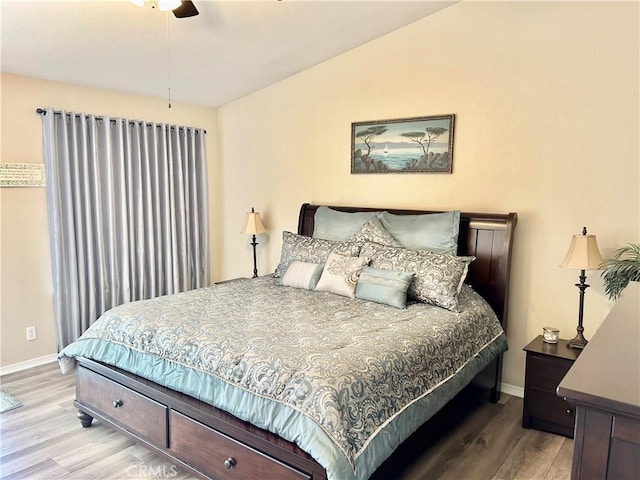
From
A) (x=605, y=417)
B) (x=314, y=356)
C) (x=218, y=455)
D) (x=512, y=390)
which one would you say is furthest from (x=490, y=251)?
(x=605, y=417)

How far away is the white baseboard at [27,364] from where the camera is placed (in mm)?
3679

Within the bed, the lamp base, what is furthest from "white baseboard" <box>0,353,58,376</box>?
the lamp base

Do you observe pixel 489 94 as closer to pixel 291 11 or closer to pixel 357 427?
pixel 291 11

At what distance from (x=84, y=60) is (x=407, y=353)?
3171 millimetres

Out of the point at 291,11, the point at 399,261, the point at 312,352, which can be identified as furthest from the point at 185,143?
the point at 312,352

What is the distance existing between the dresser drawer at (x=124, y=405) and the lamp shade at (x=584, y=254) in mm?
2487

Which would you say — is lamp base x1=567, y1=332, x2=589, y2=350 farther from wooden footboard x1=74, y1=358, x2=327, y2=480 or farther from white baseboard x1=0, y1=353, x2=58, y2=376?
white baseboard x1=0, y1=353, x2=58, y2=376

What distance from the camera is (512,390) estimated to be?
340cm

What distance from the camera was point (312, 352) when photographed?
207 centimetres

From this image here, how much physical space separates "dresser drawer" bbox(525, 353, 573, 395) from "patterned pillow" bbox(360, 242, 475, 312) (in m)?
0.59

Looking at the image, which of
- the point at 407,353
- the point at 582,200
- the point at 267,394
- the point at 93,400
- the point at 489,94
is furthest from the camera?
the point at 489,94

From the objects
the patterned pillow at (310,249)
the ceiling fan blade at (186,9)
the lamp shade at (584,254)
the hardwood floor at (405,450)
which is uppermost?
the ceiling fan blade at (186,9)

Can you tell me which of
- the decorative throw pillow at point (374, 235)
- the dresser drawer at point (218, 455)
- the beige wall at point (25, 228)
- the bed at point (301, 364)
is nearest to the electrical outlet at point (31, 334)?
the beige wall at point (25, 228)

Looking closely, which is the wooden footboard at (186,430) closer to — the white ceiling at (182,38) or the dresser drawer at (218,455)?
Answer: the dresser drawer at (218,455)
